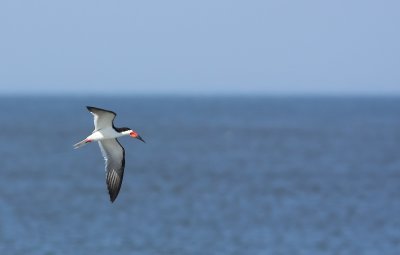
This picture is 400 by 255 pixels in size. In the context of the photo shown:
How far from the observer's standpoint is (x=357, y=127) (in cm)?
15262

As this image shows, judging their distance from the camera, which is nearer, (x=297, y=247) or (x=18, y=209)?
(x=297, y=247)

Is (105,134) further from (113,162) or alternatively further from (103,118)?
(113,162)

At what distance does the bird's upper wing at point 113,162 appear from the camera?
21.1m

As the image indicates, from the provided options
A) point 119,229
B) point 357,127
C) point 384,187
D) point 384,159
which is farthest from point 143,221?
point 357,127

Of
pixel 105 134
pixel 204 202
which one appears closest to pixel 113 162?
pixel 105 134

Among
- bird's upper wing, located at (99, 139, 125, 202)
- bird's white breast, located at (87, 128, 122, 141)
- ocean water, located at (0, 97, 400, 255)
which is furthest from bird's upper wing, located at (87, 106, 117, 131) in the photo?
ocean water, located at (0, 97, 400, 255)

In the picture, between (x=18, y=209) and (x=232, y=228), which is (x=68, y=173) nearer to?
(x=18, y=209)

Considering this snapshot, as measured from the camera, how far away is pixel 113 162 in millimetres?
21312

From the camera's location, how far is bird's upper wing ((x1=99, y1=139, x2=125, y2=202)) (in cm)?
2109

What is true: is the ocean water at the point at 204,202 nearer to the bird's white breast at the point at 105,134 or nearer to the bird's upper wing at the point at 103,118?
the bird's white breast at the point at 105,134

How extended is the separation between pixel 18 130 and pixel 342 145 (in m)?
45.4

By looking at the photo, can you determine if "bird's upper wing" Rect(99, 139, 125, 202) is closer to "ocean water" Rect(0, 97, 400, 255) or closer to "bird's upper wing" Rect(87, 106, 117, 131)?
"bird's upper wing" Rect(87, 106, 117, 131)

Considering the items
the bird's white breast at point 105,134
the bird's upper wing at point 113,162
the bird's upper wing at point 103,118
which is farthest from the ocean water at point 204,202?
the bird's upper wing at point 103,118

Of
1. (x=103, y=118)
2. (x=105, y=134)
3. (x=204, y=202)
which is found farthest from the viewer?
(x=204, y=202)
